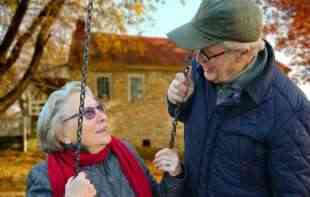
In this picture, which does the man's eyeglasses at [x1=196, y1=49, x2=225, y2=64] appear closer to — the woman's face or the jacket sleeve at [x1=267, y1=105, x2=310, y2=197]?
the jacket sleeve at [x1=267, y1=105, x2=310, y2=197]

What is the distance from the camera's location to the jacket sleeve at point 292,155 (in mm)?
1988

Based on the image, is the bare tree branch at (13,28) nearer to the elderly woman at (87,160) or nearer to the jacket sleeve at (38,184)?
the elderly woman at (87,160)

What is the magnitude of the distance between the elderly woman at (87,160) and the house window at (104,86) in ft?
80.3

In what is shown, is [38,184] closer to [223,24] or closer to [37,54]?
[223,24]

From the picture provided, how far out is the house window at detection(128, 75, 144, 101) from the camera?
89.5 ft

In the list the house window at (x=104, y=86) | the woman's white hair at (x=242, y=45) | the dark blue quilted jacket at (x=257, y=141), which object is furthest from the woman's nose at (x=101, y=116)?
the house window at (x=104, y=86)

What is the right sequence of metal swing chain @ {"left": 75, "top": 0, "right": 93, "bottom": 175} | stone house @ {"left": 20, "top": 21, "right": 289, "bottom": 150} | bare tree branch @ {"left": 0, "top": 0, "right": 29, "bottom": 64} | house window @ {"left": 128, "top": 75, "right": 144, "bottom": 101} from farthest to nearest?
house window @ {"left": 128, "top": 75, "right": 144, "bottom": 101}
stone house @ {"left": 20, "top": 21, "right": 289, "bottom": 150}
bare tree branch @ {"left": 0, "top": 0, "right": 29, "bottom": 64}
metal swing chain @ {"left": 75, "top": 0, "right": 93, "bottom": 175}

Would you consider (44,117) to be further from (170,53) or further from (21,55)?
(170,53)

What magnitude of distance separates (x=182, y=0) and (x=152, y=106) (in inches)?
546

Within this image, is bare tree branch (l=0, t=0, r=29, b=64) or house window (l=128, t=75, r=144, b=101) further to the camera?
house window (l=128, t=75, r=144, b=101)

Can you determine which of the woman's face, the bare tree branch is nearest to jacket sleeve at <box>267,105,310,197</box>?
the woman's face

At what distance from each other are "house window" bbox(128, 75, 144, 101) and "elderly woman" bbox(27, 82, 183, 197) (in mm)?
24654

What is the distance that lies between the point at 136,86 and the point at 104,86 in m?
1.72

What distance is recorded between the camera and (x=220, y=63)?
2.06 meters
